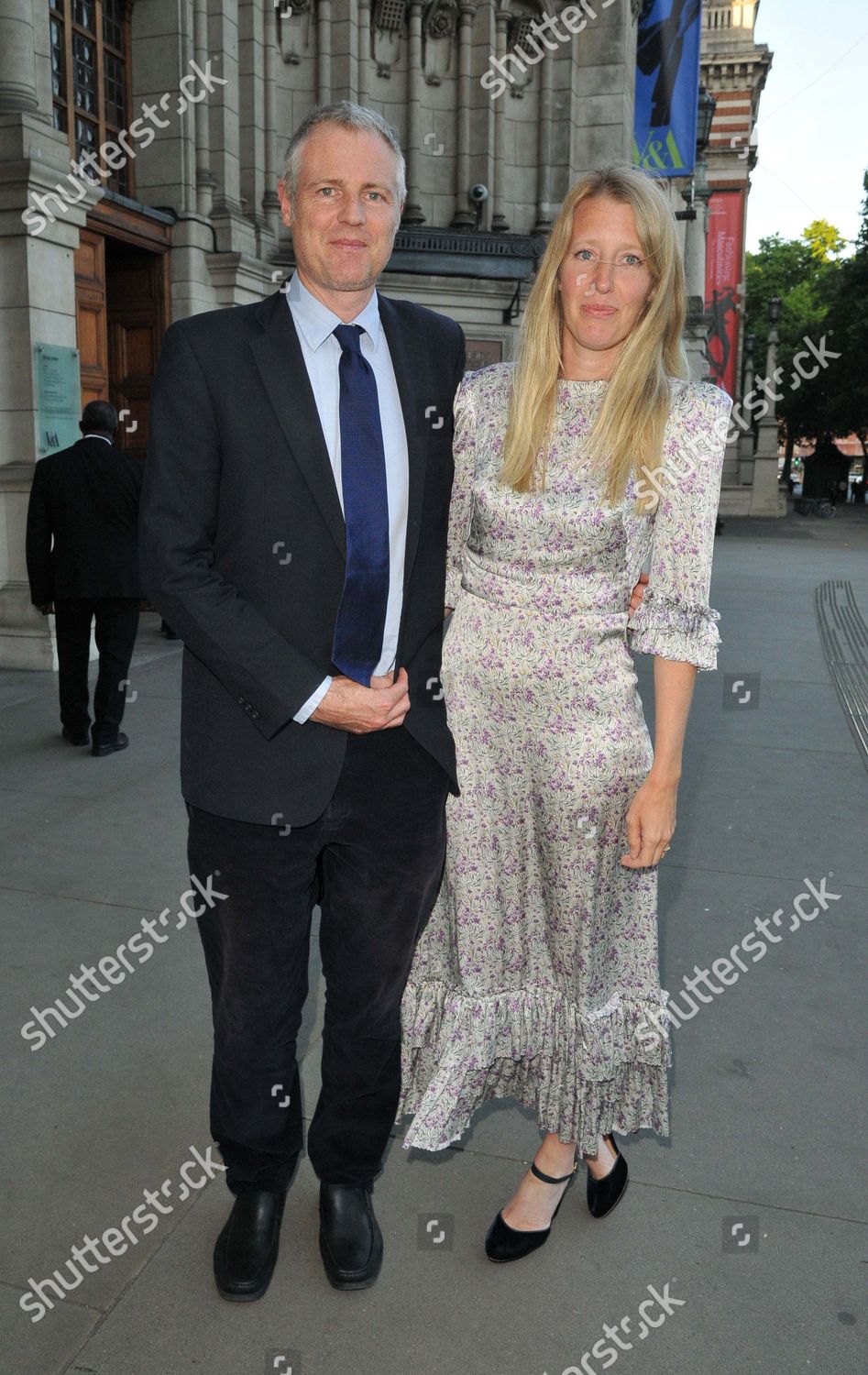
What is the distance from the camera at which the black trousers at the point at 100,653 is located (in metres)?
6.95

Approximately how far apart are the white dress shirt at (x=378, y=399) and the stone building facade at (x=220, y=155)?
7.44 m

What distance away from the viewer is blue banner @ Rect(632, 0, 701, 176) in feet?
64.2

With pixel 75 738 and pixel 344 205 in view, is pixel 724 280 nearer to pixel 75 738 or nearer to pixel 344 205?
pixel 75 738

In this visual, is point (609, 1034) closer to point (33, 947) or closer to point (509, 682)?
point (509, 682)

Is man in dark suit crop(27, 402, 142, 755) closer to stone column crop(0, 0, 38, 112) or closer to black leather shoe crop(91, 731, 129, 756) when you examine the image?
black leather shoe crop(91, 731, 129, 756)

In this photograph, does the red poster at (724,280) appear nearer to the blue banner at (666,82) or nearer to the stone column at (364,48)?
the blue banner at (666,82)

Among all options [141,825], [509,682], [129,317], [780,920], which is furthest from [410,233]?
[509,682]

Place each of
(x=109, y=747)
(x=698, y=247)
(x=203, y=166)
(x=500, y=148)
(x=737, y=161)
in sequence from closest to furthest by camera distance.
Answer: (x=109, y=747) → (x=203, y=166) → (x=500, y=148) → (x=698, y=247) → (x=737, y=161)

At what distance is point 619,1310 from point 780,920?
2414 millimetres

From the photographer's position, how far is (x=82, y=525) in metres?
7.07

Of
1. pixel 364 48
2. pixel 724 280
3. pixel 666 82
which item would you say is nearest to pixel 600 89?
pixel 666 82

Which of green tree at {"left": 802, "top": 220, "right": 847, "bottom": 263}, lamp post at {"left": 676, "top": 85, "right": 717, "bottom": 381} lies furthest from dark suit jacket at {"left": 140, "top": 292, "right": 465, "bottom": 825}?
green tree at {"left": 802, "top": 220, "right": 847, "bottom": 263}

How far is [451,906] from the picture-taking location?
2705 millimetres

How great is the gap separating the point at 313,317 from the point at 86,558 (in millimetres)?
5083
